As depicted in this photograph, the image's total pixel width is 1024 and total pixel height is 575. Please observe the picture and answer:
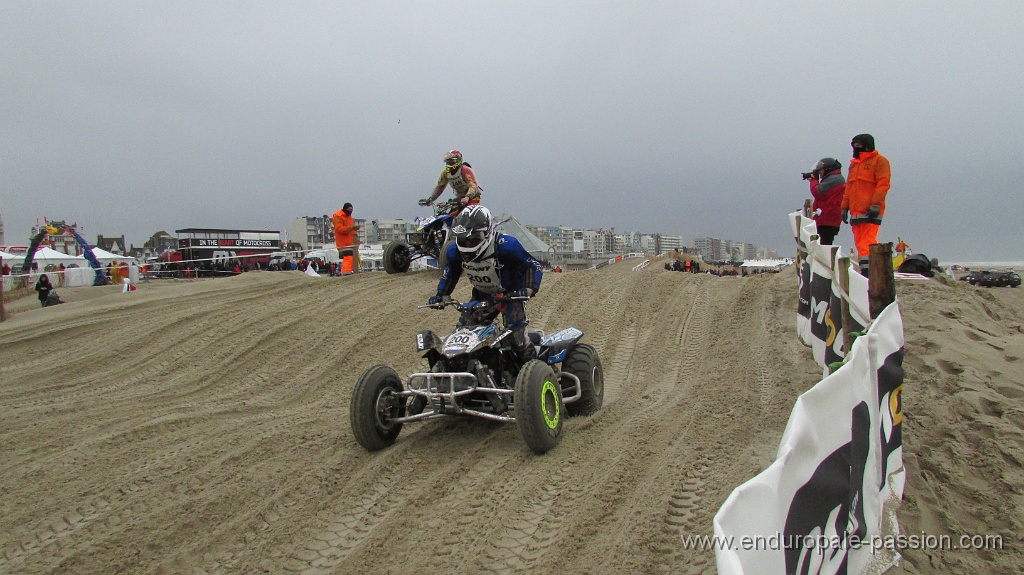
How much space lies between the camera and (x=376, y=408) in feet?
14.5

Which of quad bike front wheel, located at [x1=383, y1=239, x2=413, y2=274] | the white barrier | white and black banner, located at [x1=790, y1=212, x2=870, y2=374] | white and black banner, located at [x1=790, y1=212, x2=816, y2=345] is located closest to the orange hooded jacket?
white and black banner, located at [x1=790, y1=212, x2=816, y2=345]

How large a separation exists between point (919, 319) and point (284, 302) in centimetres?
898

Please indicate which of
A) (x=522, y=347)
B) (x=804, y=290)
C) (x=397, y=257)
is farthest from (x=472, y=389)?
(x=397, y=257)

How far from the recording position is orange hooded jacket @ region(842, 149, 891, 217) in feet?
22.3

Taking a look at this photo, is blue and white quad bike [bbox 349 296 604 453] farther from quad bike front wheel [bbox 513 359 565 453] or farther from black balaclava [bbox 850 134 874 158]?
black balaclava [bbox 850 134 874 158]

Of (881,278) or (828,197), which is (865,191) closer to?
(828,197)

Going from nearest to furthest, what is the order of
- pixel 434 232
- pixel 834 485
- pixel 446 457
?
A: pixel 834 485, pixel 446 457, pixel 434 232

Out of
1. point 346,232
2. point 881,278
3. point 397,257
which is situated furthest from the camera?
point 346,232

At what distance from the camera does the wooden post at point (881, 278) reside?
11.6ft

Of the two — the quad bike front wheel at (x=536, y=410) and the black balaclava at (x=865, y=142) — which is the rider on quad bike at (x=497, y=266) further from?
the black balaclava at (x=865, y=142)

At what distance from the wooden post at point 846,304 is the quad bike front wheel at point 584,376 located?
6.90ft

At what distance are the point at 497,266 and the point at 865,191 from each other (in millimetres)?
5006

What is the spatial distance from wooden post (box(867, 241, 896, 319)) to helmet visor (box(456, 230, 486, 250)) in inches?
111

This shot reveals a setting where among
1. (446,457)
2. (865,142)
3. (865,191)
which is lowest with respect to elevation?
(446,457)
